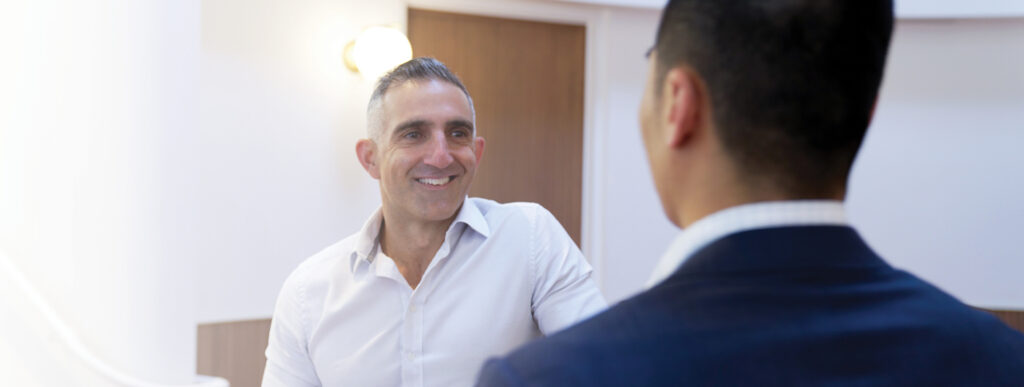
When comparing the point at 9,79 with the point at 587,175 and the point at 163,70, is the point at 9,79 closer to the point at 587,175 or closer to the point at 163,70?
the point at 163,70

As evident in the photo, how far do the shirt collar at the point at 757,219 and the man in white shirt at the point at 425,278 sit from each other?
1.03 meters

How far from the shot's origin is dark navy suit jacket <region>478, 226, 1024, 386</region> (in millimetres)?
603

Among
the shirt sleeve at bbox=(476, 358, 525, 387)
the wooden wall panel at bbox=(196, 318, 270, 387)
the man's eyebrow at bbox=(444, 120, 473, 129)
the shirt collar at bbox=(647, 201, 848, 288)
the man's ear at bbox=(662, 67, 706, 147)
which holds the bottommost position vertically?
the wooden wall panel at bbox=(196, 318, 270, 387)

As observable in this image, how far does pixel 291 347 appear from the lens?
5.90 feet

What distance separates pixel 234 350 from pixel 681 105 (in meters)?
2.77

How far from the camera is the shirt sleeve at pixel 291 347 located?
5.83 feet

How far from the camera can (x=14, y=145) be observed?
5.45ft

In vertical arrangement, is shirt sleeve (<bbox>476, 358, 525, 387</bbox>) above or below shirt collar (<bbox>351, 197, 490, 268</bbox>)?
above

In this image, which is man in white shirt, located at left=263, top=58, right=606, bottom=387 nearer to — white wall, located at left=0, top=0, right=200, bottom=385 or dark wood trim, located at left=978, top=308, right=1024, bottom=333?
white wall, located at left=0, top=0, right=200, bottom=385

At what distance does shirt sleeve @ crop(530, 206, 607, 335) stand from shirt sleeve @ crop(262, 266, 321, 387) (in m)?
0.48

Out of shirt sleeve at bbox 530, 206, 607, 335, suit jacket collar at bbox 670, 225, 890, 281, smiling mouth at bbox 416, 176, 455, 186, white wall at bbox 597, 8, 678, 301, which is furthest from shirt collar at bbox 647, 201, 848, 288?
white wall at bbox 597, 8, 678, 301

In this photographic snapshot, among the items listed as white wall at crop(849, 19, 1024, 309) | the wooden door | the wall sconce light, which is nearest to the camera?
the wall sconce light

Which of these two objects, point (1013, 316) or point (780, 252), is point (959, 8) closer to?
point (1013, 316)

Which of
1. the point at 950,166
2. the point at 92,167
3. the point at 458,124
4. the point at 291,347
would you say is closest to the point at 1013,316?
the point at 950,166
